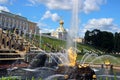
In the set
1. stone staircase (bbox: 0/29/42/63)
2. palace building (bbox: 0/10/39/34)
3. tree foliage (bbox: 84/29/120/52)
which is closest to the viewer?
stone staircase (bbox: 0/29/42/63)

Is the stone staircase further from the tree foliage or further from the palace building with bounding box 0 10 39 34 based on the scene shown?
the tree foliage

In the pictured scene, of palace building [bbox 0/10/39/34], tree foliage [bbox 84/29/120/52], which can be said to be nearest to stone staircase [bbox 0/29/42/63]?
palace building [bbox 0/10/39/34]

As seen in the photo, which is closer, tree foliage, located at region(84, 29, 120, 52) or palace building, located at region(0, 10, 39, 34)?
palace building, located at region(0, 10, 39, 34)

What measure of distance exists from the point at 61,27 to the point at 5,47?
3368 inches

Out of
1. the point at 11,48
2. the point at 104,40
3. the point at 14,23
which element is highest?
the point at 14,23

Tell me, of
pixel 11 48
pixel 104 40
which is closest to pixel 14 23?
pixel 104 40

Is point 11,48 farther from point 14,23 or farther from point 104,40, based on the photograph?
point 104,40

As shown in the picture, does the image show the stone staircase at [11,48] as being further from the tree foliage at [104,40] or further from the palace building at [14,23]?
the tree foliage at [104,40]

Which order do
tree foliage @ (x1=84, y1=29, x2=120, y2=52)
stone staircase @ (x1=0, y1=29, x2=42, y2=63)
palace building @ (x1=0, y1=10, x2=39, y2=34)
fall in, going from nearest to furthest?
stone staircase @ (x1=0, y1=29, x2=42, y2=63) < palace building @ (x1=0, y1=10, x2=39, y2=34) < tree foliage @ (x1=84, y1=29, x2=120, y2=52)

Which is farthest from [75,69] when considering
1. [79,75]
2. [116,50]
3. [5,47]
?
[116,50]

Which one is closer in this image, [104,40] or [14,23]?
[104,40]

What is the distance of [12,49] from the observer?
38344 millimetres

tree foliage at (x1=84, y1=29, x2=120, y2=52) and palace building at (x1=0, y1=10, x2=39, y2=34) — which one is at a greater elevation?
palace building at (x1=0, y1=10, x2=39, y2=34)

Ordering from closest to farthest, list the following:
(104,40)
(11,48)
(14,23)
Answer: (11,48), (104,40), (14,23)
